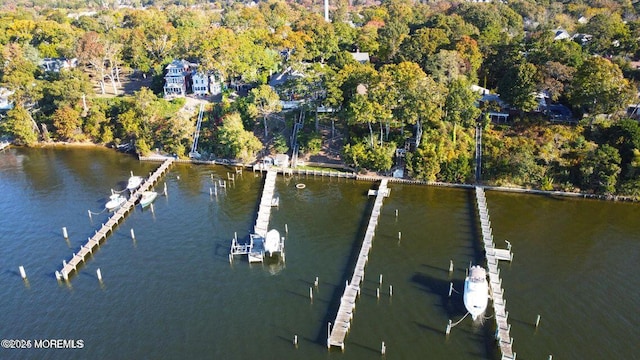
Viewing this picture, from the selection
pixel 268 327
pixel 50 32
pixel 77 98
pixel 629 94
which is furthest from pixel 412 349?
pixel 50 32

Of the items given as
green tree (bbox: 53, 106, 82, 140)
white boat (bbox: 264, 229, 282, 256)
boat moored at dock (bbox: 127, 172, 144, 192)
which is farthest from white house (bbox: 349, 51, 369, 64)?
white boat (bbox: 264, 229, 282, 256)

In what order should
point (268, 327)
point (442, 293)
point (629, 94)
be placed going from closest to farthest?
point (268, 327), point (442, 293), point (629, 94)

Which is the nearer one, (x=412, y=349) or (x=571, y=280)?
(x=412, y=349)

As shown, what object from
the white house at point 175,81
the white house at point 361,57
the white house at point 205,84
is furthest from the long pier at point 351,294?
the white house at point 175,81

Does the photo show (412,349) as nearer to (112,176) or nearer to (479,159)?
(479,159)

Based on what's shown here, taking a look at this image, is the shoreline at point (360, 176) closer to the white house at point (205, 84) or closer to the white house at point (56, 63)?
the white house at point (205, 84)

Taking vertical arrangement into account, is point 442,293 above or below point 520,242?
below

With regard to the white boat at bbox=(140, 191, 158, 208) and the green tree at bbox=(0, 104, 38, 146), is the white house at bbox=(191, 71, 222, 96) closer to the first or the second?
the green tree at bbox=(0, 104, 38, 146)

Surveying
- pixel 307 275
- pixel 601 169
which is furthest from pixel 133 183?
pixel 601 169
